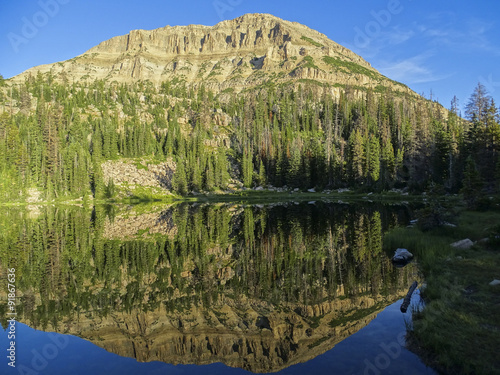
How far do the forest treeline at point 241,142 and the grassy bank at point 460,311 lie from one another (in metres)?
25.0

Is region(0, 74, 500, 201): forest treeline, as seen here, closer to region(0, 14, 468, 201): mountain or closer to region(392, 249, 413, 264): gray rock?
region(0, 14, 468, 201): mountain

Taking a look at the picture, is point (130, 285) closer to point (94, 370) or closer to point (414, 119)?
point (94, 370)

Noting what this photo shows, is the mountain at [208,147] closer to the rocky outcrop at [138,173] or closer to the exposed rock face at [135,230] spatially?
the rocky outcrop at [138,173]

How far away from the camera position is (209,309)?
14.9m

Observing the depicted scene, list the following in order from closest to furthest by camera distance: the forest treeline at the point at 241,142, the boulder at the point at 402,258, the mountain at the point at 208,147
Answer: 1. the boulder at the point at 402,258
2. the forest treeline at the point at 241,142
3. the mountain at the point at 208,147

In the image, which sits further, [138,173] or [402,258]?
[138,173]

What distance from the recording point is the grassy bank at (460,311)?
8.89 meters

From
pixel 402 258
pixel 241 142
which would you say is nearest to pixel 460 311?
pixel 402 258

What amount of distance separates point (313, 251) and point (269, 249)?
3791 millimetres

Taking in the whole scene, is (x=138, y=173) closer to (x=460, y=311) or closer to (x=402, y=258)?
(x=402, y=258)

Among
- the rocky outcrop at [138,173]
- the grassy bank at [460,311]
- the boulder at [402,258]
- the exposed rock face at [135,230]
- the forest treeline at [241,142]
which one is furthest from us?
Answer: the rocky outcrop at [138,173]

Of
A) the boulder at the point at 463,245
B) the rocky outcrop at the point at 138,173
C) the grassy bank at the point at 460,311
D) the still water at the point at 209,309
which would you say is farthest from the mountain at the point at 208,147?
the still water at the point at 209,309

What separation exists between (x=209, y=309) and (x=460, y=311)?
10427mm

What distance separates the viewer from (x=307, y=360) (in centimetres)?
1068
